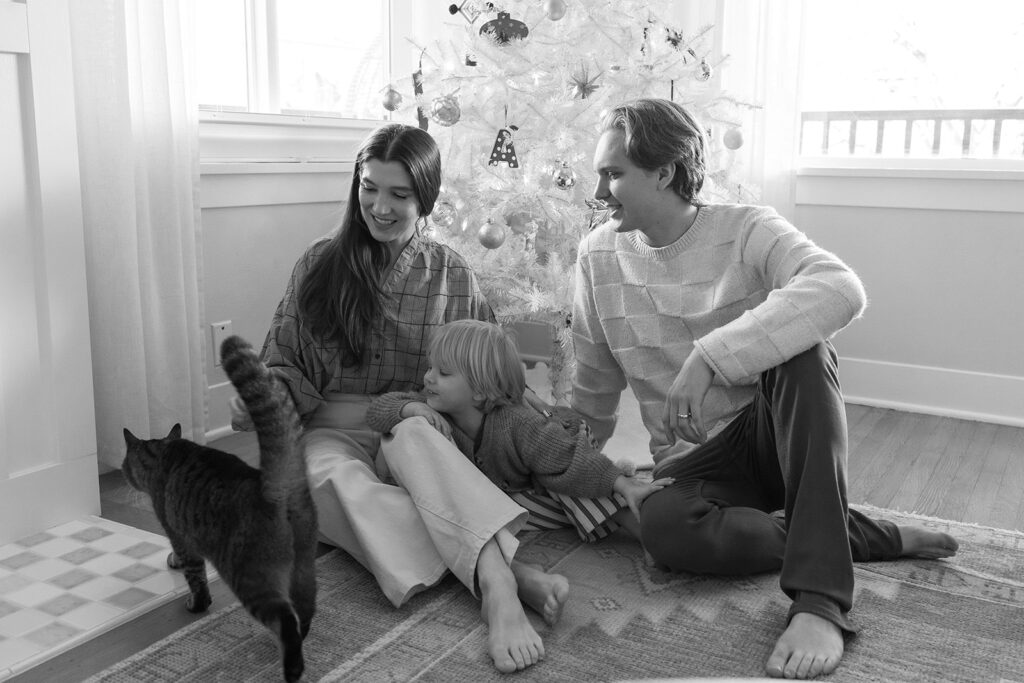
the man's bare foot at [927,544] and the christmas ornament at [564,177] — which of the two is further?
the christmas ornament at [564,177]

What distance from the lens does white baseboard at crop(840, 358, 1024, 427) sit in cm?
288

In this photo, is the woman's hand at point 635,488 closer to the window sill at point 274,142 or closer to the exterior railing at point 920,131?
the window sill at point 274,142

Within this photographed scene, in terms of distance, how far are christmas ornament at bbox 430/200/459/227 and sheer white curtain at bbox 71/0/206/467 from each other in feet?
2.27

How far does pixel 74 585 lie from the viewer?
1.68 meters

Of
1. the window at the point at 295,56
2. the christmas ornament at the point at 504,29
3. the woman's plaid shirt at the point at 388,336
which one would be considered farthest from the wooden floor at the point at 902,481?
the christmas ornament at the point at 504,29

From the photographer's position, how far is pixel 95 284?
2.09m

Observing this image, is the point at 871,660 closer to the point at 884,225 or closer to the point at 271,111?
the point at 884,225

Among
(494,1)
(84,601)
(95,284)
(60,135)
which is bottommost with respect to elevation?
(84,601)

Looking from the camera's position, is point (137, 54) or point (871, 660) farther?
point (137, 54)

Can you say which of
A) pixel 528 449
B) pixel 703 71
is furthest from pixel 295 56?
pixel 528 449

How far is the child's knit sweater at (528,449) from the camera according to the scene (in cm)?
173

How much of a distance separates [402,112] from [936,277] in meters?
1.76

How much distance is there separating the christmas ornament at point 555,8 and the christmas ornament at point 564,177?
402mm

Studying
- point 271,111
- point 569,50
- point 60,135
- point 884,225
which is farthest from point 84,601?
point 884,225
